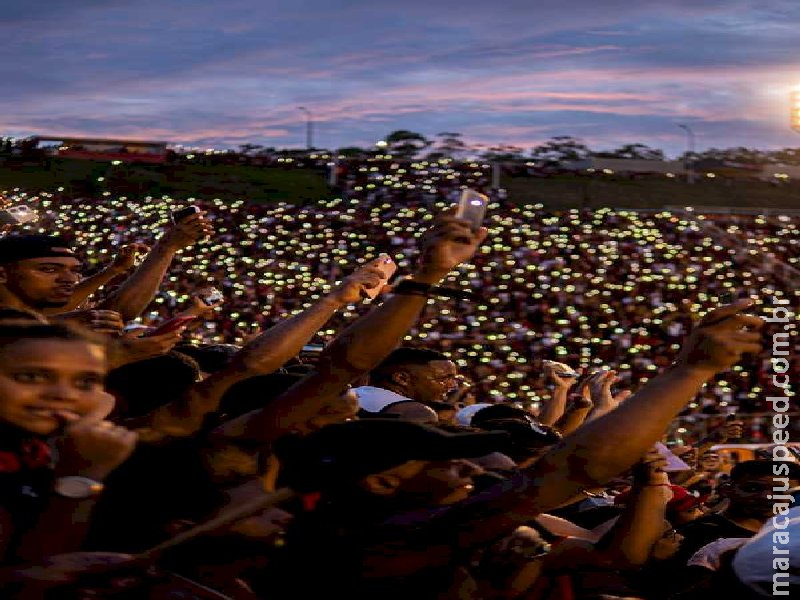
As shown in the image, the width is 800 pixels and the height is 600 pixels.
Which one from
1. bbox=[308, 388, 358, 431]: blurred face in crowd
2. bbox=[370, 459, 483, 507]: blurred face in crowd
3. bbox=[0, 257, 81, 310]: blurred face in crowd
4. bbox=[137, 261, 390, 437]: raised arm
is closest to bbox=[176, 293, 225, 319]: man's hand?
bbox=[0, 257, 81, 310]: blurred face in crowd

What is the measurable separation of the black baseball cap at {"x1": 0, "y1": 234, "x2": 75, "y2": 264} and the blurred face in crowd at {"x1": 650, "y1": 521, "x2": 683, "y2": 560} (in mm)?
2289

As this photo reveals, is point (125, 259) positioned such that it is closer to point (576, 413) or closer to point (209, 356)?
point (209, 356)

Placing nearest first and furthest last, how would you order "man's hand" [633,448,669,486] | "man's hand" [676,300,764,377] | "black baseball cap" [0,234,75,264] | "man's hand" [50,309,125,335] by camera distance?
"man's hand" [676,300,764,377]
"man's hand" [633,448,669,486]
"man's hand" [50,309,125,335]
"black baseball cap" [0,234,75,264]

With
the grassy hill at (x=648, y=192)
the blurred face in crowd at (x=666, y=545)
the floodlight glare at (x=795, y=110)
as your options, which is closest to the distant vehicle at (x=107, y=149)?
the grassy hill at (x=648, y=192)

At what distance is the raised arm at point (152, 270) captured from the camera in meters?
5.18

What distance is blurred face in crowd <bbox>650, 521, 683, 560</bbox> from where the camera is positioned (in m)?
3.57

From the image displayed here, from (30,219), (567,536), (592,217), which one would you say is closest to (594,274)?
(592,217)

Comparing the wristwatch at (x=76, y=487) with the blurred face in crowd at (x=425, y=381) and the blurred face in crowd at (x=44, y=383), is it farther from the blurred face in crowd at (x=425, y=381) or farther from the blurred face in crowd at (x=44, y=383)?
the blurred face in crowd at (x=425, y=381)

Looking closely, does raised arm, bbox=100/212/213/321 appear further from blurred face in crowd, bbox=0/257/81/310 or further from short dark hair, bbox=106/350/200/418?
short dark hair, bbox=106/350/200/418

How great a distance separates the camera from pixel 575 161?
34.5 meters

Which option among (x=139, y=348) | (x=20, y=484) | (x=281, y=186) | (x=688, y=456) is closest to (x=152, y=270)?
(x=139, y=348)

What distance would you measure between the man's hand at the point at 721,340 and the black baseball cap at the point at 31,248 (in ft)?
9.28

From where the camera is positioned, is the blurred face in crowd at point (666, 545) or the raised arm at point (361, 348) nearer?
the raised arm at point (361, 348)

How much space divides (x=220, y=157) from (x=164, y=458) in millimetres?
30056
